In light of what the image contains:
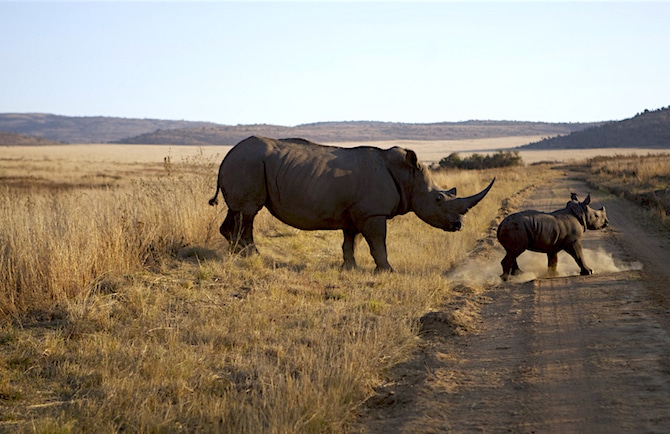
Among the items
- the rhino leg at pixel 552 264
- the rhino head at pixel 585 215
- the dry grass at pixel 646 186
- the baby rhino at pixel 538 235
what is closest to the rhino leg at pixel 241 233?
the baby rhino at pixel 538 235

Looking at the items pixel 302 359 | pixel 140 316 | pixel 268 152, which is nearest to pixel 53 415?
pixel 302 359

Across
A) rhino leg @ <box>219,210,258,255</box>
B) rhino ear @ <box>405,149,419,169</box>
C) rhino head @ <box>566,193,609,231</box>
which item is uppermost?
rhino ear @ <box>405,149,419,169</box>

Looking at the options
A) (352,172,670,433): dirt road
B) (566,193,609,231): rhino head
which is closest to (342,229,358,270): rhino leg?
(352,172,670,433): dirt road

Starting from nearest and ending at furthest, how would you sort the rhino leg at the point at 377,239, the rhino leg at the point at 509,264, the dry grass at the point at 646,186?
the rhino leg at the point at 509,264 → the rhino leg at the point at 377,239 → the dry grass at the point at 646,186

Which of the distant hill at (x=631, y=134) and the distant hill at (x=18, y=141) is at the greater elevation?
Result: the distant hill at (x=631, y=134)

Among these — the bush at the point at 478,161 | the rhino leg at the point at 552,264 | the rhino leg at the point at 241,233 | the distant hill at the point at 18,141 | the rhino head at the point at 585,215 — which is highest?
the rhino head at the point at 585,215

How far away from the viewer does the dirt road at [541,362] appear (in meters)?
4.73

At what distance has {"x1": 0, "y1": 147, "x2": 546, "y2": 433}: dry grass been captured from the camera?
477 cm

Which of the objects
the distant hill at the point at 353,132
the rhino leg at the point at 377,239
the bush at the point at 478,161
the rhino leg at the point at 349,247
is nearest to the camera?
the rhino leg at the point at 377,239

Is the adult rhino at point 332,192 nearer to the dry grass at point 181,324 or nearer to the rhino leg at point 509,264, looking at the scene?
the dry grass at point 181,324

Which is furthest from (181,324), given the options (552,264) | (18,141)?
(18,141)

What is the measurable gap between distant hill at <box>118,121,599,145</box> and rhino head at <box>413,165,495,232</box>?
5556 inches

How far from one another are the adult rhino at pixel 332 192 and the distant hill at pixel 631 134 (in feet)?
280

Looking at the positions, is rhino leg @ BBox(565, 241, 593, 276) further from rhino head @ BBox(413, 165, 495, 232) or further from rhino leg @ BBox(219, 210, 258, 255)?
rhino leg @ BBox(219, 210, 258, 255)
